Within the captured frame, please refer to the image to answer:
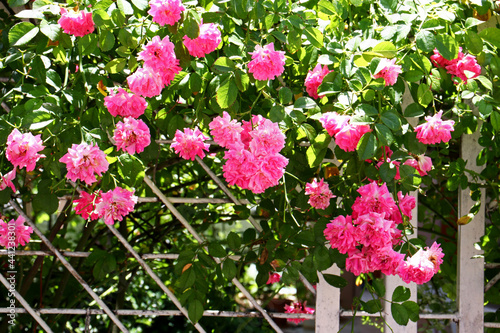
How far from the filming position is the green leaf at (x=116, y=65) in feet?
3.98

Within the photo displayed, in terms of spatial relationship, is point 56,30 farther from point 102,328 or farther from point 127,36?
point 102,328

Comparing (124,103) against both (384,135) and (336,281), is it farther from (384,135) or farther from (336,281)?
(336,281)

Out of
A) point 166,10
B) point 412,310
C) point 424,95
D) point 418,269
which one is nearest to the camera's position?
point 166,10

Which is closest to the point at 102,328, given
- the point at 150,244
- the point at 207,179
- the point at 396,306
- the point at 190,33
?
the point at 150,244

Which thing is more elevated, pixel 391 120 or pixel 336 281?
pixel 391 120

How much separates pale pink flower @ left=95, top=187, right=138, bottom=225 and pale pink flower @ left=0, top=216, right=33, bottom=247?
1.16 ft

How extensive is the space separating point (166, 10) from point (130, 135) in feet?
0.92

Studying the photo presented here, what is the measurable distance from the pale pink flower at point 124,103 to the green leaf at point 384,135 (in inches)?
20.6

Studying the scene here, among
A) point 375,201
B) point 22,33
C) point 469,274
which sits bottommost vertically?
point 469,274

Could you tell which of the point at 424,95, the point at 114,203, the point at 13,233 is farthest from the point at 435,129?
the point at 13,233

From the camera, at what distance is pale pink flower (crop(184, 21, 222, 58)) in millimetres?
1133

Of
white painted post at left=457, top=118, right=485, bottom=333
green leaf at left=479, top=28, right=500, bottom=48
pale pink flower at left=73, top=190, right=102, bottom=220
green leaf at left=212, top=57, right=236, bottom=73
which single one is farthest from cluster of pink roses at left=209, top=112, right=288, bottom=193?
white painted post at left=457, top=118, right=485, bottom=333

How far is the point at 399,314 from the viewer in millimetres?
1396

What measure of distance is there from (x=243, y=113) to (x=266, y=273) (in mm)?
459
